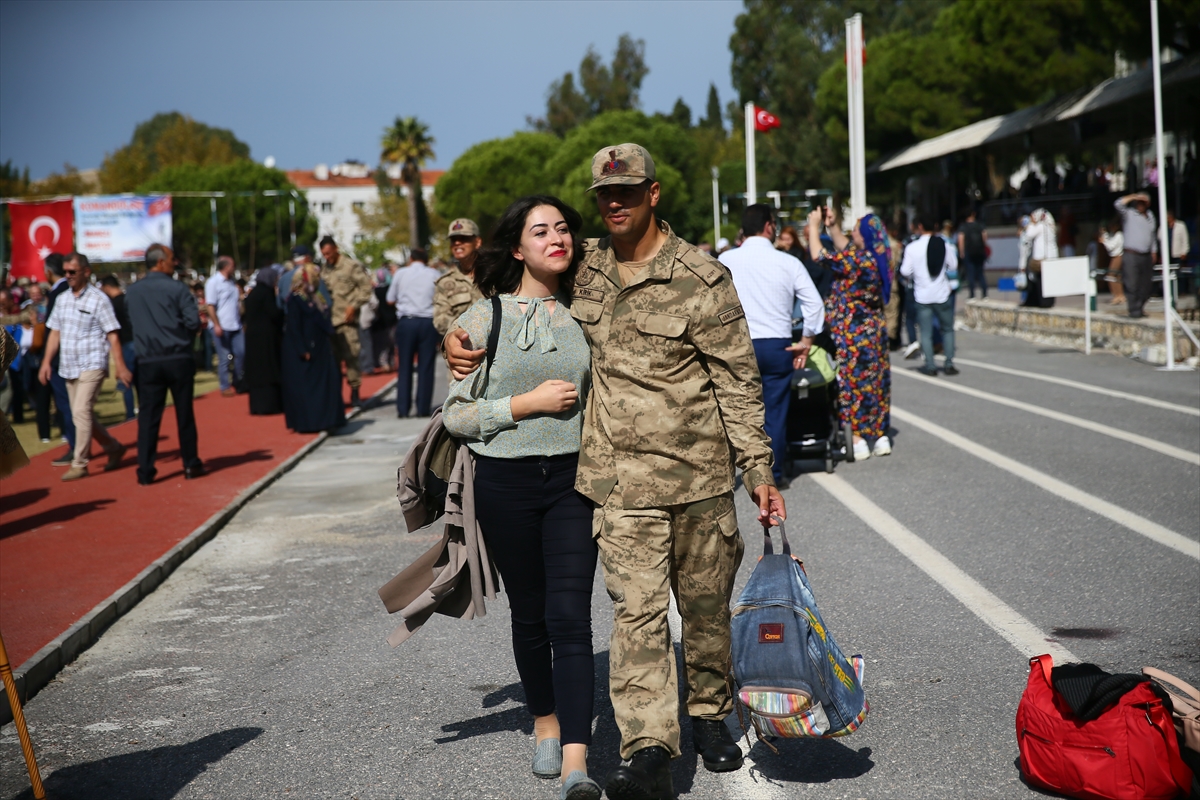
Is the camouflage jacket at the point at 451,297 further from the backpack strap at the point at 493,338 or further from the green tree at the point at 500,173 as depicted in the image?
the green tree at the point at 500,173

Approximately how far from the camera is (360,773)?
419cm

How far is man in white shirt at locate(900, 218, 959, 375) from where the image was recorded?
49.8 ft

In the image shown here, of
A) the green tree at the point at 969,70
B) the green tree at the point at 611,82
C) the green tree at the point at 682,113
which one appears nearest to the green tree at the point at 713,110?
the green tree at the point at 682,113

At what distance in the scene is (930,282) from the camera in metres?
15.3

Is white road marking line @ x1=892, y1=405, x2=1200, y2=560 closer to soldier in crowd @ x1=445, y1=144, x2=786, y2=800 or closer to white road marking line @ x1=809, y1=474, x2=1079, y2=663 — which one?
white road marking line @ x1=809, y1=474, x2=1079, y2=663

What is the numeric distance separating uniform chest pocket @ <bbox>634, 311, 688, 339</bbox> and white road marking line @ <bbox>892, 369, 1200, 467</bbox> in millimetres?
6924

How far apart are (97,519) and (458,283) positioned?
3.56 metres

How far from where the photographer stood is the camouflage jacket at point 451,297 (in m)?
10.3

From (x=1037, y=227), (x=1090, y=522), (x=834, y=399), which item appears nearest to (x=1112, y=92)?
(x=1037, y=227)

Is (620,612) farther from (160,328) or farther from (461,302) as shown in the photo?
(160,328)

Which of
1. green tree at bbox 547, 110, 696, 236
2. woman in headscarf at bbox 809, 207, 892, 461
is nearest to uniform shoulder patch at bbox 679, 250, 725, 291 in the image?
woman in headscarf at bbox 809, 207, 892, 461

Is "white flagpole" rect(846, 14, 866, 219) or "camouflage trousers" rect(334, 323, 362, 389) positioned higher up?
"white flagpole" rect(846, 14, 866, 219)

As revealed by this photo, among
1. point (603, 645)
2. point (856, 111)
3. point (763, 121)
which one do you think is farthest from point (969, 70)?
point (603, 645)

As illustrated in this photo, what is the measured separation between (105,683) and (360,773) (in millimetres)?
1928
